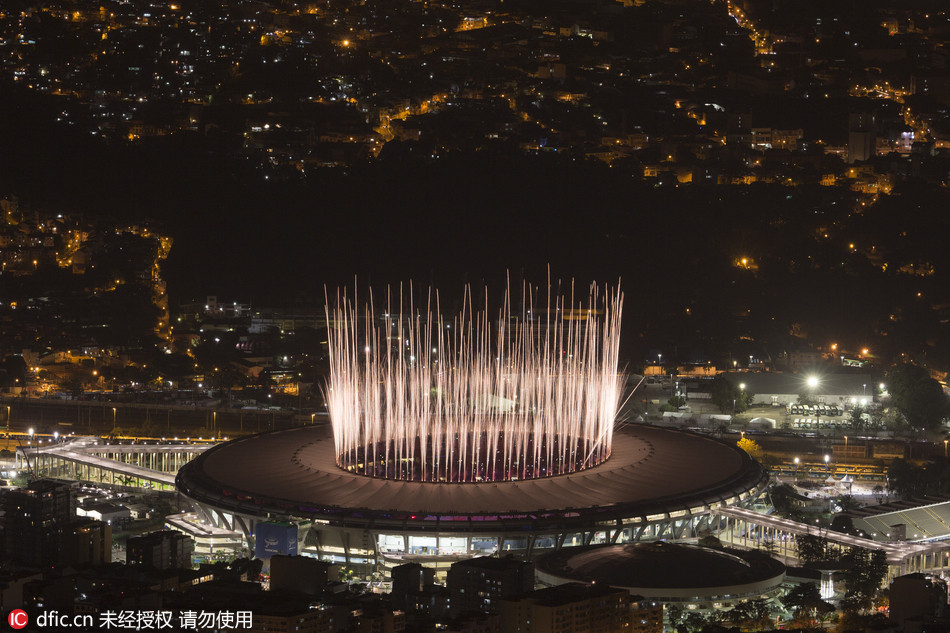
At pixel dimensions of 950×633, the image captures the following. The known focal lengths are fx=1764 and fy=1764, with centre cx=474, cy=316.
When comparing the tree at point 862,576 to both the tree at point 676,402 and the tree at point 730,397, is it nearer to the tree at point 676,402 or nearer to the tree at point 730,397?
the tree at point 730,397

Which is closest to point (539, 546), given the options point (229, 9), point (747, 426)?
point (747, 426)

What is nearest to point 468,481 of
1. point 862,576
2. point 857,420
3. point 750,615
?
point 750,615

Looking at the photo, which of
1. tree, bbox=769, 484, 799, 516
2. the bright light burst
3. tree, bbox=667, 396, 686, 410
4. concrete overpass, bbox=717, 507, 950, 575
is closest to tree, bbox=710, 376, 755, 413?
tree, bbox=667, 396, 686, 410

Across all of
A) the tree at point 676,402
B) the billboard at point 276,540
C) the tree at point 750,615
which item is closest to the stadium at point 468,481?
the billboard at point 276,540

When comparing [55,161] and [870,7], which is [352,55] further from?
[870,7]

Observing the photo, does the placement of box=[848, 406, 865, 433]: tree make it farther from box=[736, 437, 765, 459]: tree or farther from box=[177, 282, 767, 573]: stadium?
box=[177, 282, 767, 573]: stadium
